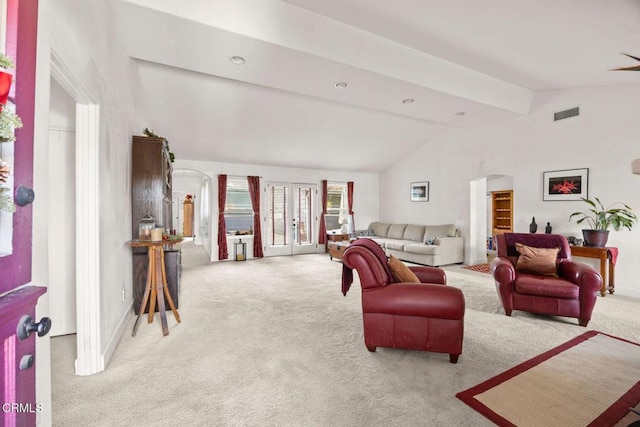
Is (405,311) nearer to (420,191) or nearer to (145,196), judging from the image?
(145,196)

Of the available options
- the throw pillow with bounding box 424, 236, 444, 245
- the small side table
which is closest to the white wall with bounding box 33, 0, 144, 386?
the small side table

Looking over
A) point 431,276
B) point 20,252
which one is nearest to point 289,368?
point 431,276

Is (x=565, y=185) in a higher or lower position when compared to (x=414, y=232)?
higher

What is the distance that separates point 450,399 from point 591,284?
7.67 ft

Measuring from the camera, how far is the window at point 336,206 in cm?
893

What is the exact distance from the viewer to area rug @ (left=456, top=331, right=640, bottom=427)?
183 cm

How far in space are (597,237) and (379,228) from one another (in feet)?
16.1

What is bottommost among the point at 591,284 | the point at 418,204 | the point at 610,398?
the point at 610,398

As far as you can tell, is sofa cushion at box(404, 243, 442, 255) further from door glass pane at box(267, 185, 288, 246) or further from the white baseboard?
the white baseboard

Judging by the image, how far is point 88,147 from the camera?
2.25 metres

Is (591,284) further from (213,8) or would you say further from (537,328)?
(213,8)

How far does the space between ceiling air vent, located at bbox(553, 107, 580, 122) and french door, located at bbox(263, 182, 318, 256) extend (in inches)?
218

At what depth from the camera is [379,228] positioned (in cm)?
873

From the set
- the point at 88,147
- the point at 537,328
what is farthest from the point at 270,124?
the point at 537,328
